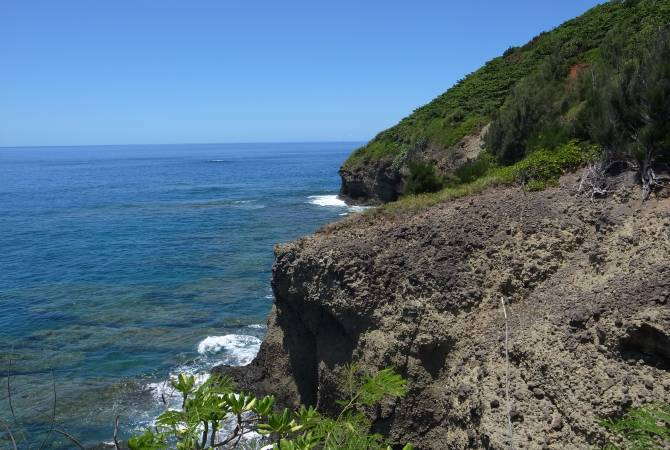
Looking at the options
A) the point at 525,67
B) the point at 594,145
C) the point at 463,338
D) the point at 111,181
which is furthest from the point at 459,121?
the point at 111,181

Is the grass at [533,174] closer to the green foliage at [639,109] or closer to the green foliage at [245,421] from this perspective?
the green foliage at [639,109]

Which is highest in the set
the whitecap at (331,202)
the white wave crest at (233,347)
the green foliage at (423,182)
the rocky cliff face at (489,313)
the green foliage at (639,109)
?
the green foliage at (639,109)

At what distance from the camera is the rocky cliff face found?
30.7 ft

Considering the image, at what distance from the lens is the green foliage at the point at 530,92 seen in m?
23.9

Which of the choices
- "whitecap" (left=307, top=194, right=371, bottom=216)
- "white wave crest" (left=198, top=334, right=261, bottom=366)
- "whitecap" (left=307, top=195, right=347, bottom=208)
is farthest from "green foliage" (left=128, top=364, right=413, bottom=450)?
"whitecap" (left=307, top=195, right=347, bottom=208)

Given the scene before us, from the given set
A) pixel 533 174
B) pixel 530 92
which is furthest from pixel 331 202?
pixel 533 174

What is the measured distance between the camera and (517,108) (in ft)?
84.3

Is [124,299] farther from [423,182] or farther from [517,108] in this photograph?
[517,108]

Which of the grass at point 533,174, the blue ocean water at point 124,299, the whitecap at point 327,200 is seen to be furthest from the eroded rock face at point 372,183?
the grass at point 533,174

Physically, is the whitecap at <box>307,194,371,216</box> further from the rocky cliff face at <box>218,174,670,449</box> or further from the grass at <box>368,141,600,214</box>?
the rocky cliff face at <box>218,174,670,449</box>

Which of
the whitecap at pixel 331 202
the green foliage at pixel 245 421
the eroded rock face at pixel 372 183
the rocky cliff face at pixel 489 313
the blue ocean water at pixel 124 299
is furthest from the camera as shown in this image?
the whitecap at pixel 331 202

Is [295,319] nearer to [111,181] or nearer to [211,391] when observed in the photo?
[211,391]

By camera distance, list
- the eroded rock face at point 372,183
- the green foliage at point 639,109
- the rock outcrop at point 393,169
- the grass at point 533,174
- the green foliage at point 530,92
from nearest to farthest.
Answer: the green foliage at point 639,109, the grass at point 533,174, the green foliage at point 530,92, the rock outcrop at point 393,169, the eroded rock face at point 372,183

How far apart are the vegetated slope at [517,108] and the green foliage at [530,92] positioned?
0.06 meters
